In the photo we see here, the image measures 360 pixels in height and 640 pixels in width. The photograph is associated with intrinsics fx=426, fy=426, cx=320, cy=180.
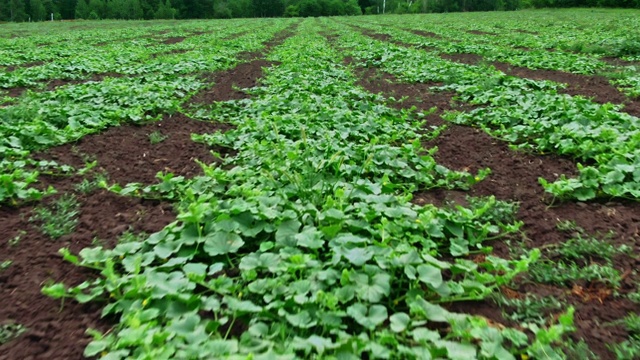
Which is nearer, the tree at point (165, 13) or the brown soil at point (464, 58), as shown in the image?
the brown soil at point (464, 58)

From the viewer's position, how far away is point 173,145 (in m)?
5.36

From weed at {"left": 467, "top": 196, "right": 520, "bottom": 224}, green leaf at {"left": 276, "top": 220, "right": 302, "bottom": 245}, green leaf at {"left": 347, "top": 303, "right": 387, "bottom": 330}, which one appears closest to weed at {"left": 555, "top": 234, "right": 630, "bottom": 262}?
weed at {"left": 467, "top": 196, "right": 520, "bottom": 224}

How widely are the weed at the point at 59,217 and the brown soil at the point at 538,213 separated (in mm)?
2820

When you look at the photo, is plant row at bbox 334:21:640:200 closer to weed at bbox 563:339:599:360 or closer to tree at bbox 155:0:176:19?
weed at bbox 563:339:599:360

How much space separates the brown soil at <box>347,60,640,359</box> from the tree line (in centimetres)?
5999

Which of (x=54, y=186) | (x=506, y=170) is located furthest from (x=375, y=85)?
(x=54, y=186)

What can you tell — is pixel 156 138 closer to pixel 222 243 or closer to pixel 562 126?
pixel 222 243

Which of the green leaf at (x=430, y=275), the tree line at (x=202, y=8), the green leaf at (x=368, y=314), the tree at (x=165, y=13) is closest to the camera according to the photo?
the green leaf at (x=368, y=314)

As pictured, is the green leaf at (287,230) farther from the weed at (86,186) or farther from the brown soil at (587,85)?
the brown soil at (587,85)

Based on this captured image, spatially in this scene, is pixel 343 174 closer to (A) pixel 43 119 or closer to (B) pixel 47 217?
(B) pixel 47 217

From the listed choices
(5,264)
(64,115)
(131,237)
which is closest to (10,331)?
(5,264)

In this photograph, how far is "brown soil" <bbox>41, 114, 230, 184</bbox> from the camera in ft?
14.9

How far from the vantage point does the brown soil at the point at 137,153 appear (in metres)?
4.55

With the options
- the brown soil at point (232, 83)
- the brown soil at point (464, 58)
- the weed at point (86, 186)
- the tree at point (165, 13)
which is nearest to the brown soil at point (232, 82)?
the brown soil at point (232, 83)
